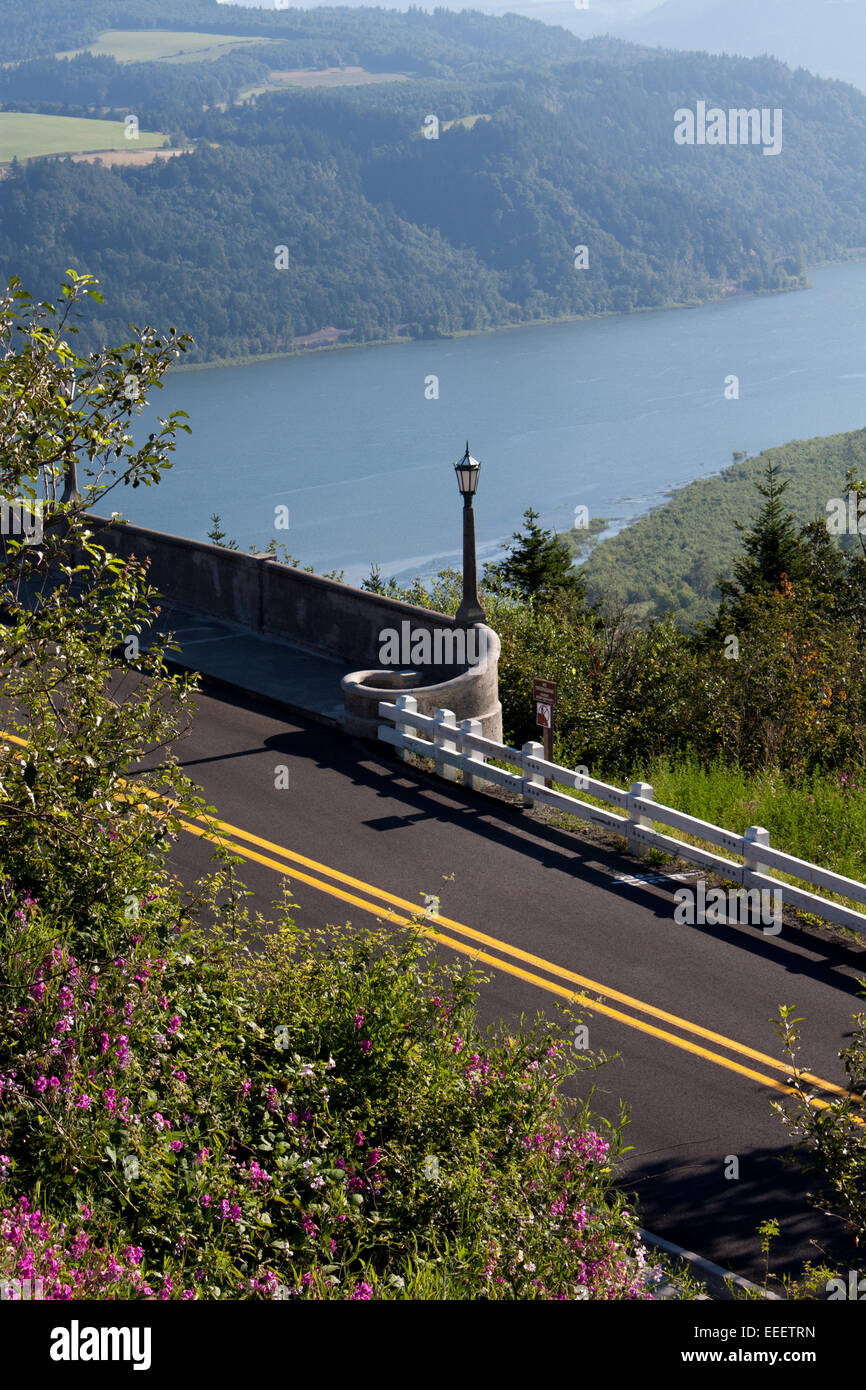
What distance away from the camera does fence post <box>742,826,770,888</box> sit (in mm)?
10914

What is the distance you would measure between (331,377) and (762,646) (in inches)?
7176

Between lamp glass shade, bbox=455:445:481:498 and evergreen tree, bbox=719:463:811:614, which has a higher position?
evergreen tree, bbox=719:463:811:614

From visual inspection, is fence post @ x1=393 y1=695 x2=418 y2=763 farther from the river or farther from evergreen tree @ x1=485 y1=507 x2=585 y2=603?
the river

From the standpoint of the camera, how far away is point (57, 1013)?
6066mm

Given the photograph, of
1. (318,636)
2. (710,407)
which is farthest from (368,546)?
(318,636)

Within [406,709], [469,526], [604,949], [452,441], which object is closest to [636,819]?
[604,949]

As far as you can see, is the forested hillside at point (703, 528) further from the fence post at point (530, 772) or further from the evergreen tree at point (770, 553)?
the fence post at point (530, 772)

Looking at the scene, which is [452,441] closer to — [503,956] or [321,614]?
[321,614]

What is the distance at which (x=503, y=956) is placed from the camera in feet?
32.4

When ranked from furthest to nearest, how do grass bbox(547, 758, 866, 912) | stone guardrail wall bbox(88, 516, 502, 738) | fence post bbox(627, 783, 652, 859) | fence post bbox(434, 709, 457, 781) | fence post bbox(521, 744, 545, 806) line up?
stone guardrail wall bbox(88, 516, 502, 738) < fence post bbox(434, 709, 457, 781) < fence post bbox(521, 744, 545, 806) < grass bbox(547, 758, 866, 912) < fence post bbox(627, 783, 652, 859)

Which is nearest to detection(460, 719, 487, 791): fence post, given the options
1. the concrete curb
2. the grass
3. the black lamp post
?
the grass

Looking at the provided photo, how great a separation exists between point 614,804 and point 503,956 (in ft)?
11.2

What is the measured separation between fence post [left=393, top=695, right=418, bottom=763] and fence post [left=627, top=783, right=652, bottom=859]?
2937 mm
